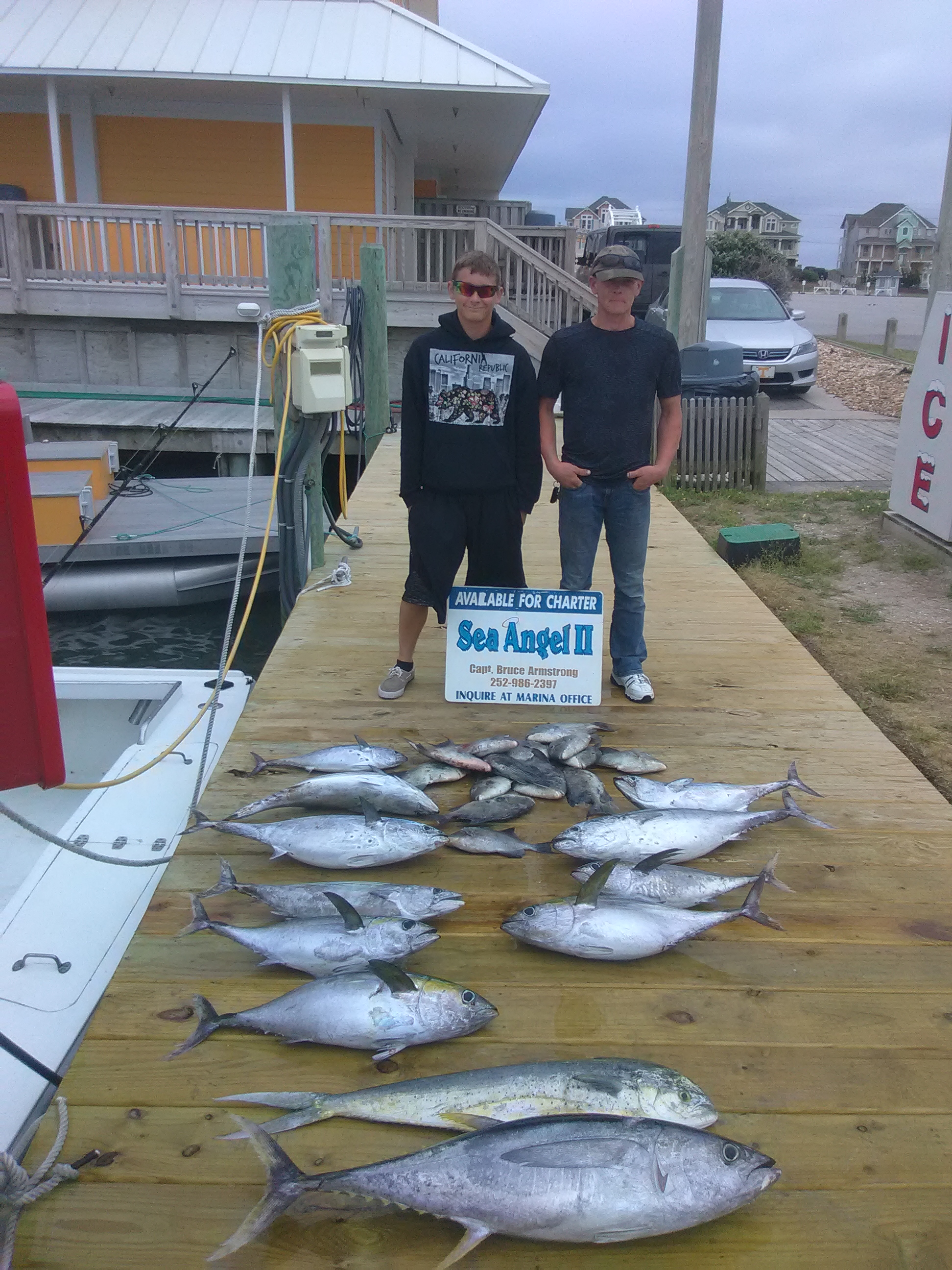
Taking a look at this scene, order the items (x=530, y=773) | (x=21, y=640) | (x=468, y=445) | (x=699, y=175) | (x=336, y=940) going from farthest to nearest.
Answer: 1. (x=699, y=175)
2. (x=468, y=445)
3. (x=530, y=773)
4. (x=336, y=940)
5. (x=21, y=640)

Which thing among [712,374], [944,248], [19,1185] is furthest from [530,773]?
[712,374]

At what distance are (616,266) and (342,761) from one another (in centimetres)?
192

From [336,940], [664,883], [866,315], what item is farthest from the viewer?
[866,315]

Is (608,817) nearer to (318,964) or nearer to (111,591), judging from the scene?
(318,964)

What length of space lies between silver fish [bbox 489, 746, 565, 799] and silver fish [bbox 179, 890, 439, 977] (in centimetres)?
88

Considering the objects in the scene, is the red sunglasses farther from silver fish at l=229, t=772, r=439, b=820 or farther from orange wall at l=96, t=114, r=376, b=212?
orange wall at l=96, t=114, r=376, b=212

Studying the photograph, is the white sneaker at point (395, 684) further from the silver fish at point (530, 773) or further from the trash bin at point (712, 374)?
the trash bin at point (712, 374)

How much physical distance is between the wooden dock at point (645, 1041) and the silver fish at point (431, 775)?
0.04m

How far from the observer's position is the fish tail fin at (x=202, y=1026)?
2047 mm

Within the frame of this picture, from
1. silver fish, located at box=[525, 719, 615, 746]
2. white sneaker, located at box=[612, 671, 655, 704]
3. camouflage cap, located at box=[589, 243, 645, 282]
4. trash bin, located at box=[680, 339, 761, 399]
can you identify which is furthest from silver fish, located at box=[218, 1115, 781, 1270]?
trash bin, located at box=[680, 339, 761, 399]

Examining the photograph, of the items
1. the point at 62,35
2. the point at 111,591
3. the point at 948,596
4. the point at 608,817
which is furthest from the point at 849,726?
the point at 62,35

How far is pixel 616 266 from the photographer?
11.2 ft

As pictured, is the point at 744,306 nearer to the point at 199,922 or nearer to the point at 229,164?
the point at 229,164

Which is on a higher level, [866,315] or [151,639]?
[866,315]
